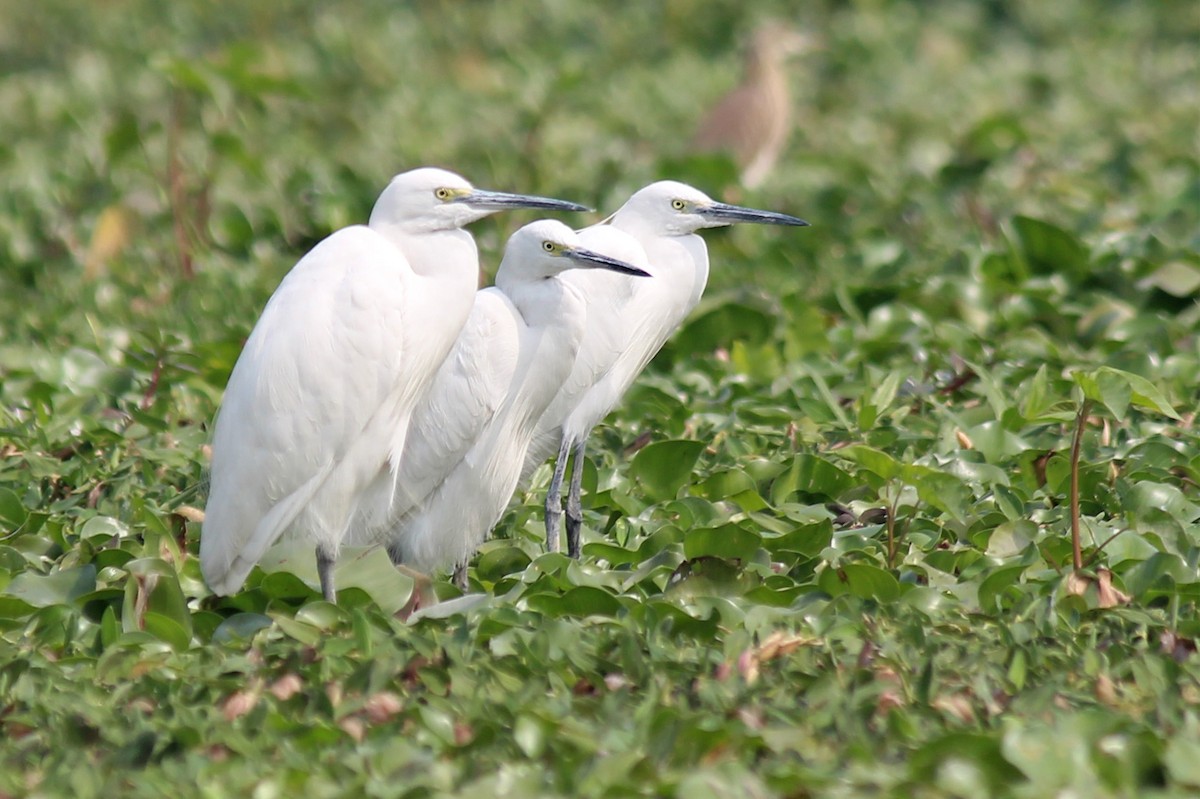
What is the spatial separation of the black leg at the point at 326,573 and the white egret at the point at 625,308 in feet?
1.81

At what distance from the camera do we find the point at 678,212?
3920 millimetres

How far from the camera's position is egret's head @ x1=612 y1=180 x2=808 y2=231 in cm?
390

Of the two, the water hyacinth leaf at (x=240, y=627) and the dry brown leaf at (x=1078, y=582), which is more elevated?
the dry brown leaf at (x=1078, y=582)

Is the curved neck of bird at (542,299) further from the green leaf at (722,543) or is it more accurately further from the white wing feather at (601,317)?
the green leaf at (722,543)

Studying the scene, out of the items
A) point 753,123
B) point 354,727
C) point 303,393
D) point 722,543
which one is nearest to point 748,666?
point 722,543

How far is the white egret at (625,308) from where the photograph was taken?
374cm

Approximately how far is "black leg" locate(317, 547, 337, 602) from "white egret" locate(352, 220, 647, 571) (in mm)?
213

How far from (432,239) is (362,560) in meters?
0.66

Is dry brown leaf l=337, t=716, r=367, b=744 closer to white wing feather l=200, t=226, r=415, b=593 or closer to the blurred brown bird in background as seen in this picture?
white wing feather l=200, t=226, r=415, b=593

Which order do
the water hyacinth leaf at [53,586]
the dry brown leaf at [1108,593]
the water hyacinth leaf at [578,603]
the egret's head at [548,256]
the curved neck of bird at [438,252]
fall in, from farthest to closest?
the egret's head at [548,256]
the curved neck of bird at [438,252]
the water hyacinth leaf at [53,586]
the water hyacinth leaf at [578,603]
the dry brown leaf at [1108,593]

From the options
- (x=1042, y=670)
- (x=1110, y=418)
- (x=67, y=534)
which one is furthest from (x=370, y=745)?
(x=1110, y=418)

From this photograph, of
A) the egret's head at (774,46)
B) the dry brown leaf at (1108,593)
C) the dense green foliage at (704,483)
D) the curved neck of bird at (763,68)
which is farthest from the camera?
the egret's head at (774,46)

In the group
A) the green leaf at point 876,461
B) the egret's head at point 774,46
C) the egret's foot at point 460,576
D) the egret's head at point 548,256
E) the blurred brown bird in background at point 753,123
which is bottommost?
the egret's foot at point 460,576

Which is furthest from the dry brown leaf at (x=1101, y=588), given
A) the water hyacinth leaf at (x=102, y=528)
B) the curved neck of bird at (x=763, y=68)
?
the curved neck of bird at (x=763, y=68)
